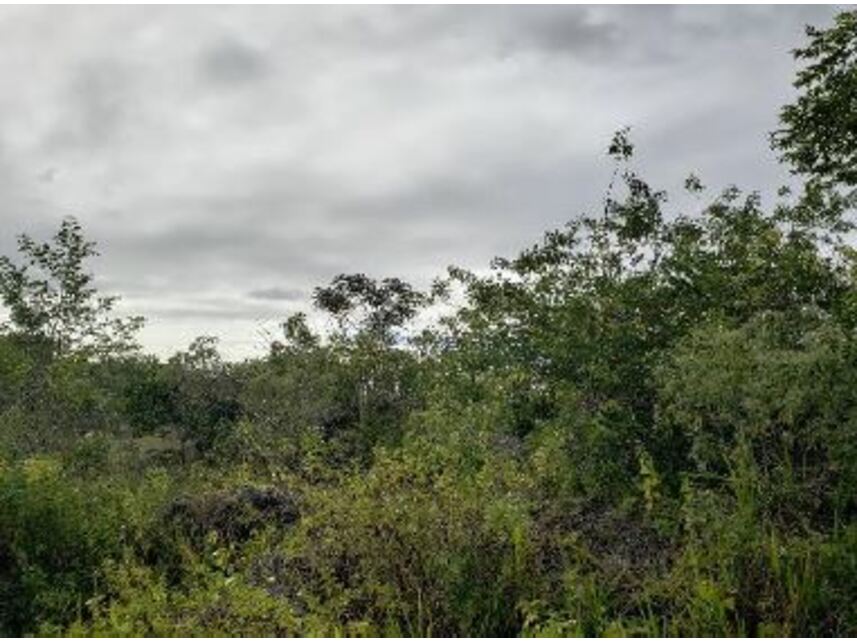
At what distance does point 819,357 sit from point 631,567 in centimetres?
204

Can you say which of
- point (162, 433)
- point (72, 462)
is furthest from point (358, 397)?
point (162, 433)

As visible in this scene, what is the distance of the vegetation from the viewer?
727 centimetres

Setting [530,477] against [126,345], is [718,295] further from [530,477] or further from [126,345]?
[126,345]

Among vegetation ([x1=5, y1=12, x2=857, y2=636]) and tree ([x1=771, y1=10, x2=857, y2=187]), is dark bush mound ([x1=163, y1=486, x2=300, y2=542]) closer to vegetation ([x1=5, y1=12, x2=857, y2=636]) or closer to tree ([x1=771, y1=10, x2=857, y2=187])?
vegetation ([x1=5, y1=12, x2=857, y2=636])

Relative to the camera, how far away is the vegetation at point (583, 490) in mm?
7273

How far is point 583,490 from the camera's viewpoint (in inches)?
396

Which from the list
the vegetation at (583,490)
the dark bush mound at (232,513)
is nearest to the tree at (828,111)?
the vegetation at (583,490)

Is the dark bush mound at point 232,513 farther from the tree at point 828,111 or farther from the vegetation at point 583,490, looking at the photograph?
the tree at point 828,111

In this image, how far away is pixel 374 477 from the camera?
845cm

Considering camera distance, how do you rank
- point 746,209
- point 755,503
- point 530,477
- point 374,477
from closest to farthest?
point 755,503, point 374,477, point 530,477, point 746,209

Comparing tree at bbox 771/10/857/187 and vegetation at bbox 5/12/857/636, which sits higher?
tree at bbox 771/10/857/187

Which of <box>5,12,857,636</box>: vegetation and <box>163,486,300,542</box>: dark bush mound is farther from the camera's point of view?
<box>163,486,300,542</box>: dark bush mound

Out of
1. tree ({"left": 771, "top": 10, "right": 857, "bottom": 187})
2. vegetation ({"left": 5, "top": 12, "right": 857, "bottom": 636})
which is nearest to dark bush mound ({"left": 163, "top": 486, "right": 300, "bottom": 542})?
vegetation ({"left": 5, "top": 12, "right": 857, "bottom": 636})

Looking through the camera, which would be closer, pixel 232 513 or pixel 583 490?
pixel 583 490
